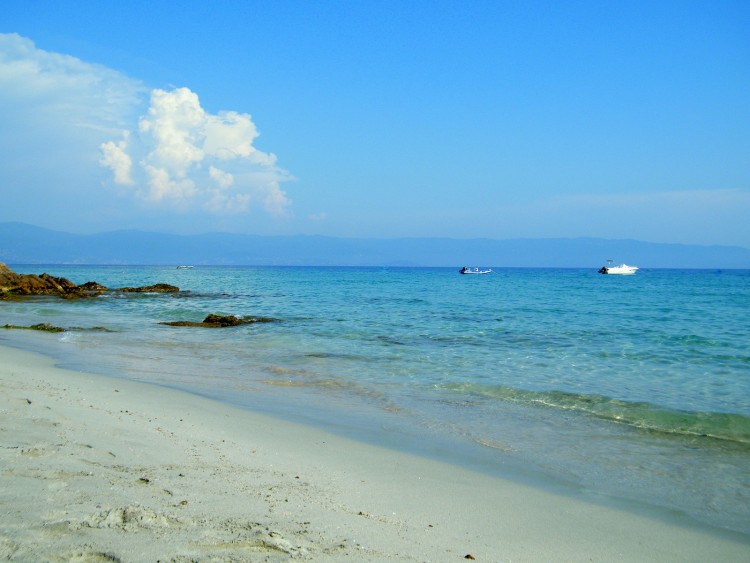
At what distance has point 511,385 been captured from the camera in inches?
462

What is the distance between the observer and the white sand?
3.76 metres

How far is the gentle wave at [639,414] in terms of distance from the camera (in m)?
8.74

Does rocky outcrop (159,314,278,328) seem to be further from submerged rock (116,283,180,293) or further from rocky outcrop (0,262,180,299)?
submerged rock (116,283,180,293)

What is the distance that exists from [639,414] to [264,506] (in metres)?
7.20

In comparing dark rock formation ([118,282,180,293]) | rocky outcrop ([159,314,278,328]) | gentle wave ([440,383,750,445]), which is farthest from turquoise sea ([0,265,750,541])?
dark rock formation ([118,282,180,293])

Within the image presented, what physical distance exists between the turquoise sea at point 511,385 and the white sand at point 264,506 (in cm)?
81

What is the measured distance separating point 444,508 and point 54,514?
3027 mm

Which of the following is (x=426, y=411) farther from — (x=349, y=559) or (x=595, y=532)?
(x=349, y=559)

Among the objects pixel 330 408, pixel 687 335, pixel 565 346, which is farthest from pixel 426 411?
pixel 687 335

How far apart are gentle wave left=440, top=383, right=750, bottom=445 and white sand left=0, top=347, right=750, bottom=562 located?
4.06m

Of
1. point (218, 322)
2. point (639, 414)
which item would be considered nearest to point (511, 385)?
point (639, 414)

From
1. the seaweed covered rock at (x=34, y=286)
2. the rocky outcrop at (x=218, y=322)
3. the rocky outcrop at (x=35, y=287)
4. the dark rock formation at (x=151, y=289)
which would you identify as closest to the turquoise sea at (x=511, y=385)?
the rocky outcrop at (x=218, y=322)

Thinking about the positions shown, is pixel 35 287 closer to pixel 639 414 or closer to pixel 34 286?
pixel 34 286

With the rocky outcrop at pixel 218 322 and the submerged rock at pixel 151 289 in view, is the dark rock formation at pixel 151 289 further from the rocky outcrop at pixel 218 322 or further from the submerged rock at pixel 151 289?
the rocky outcrop at pixel 218 322
